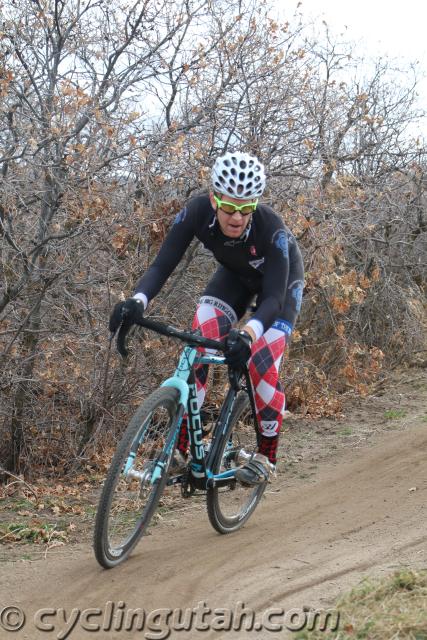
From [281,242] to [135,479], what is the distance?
1786 mm

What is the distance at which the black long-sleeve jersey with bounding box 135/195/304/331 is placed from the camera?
201 inches

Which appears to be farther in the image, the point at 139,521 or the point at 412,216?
the point at 412,216

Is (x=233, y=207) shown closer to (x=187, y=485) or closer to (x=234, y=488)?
(x=187, y=485)

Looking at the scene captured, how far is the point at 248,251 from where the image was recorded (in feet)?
17.5

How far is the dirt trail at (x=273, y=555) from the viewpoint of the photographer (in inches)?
167

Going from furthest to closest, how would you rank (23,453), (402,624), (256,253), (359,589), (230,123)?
(230,123)
(23,453)
(256,253)
(359,589)
(402,624)

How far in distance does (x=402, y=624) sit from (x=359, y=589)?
1.64 ft

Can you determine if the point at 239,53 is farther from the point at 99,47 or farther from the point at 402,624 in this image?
the point at 402,624

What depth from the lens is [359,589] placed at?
4.05 m

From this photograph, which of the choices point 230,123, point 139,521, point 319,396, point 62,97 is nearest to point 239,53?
point 230,123

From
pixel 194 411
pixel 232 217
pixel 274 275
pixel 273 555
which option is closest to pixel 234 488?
pixel 273 555

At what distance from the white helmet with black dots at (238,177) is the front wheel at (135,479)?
129 cm

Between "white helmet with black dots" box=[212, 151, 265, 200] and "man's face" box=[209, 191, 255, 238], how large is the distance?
1.9 inches
